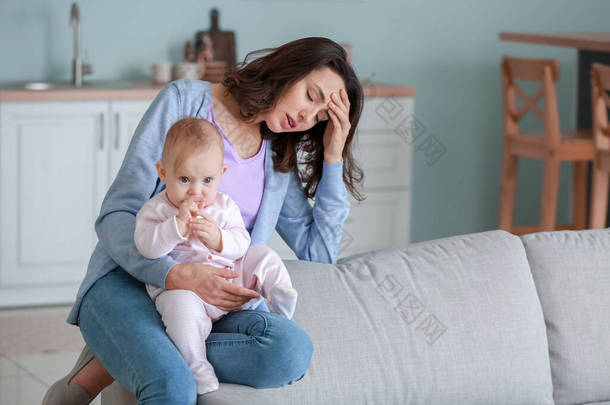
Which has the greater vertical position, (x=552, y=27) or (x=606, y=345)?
(x=552, y=27)

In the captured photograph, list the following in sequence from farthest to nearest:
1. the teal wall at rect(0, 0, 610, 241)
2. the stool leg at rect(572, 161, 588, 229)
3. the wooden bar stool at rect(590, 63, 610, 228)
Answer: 1. the stool leg at rect(572, 161, 588, 229)
2. the teal wall at rect(0, 0, 610, 241)
3. the wooden bar stool at rect(590, 63, 610, 228)

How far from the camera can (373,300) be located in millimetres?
1938

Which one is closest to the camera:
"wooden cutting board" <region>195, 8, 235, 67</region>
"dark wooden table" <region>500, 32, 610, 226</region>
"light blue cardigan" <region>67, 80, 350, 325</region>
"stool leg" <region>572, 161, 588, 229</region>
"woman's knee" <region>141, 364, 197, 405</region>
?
"woman's knee" <region>141, 364, 197, 405</region>

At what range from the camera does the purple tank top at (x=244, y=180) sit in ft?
6.40

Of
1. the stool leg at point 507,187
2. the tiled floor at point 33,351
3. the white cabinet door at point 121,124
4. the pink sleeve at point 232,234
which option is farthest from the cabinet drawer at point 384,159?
the pink sleeve at point 232,234

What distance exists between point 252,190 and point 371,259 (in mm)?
314

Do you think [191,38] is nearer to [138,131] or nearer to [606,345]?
[138,131]

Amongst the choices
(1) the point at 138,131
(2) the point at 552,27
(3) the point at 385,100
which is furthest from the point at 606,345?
(2) the point at 552,27

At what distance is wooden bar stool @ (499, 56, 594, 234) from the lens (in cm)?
379

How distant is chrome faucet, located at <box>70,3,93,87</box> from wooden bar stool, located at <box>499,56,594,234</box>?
6.09 ft

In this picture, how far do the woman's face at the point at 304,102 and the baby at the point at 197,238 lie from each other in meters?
0.21

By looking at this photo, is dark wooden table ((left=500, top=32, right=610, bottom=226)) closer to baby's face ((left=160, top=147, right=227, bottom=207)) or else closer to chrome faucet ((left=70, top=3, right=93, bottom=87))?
chrome faucet ((left=70, top=3, right=93, bottom=87))

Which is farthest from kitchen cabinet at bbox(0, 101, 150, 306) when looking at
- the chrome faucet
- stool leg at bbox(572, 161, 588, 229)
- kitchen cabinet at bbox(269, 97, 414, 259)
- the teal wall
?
stool leg at bbox(572, 161, 588, 229)

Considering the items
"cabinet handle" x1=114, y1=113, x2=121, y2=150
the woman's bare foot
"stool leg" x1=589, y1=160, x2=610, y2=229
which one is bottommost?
the woman's bare foot
